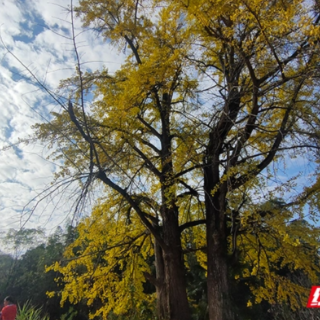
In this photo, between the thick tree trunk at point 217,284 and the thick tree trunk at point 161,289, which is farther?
the thick tree trunk at point 161,289

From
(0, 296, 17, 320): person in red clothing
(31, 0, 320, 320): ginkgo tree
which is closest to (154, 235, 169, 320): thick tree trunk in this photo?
(31, 0, 320, 320): ginkgo tree

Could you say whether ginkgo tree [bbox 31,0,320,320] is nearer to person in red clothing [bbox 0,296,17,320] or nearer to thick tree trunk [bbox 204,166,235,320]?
thick tree trunk [bbox 204,166,235,320]

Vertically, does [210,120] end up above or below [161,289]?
above

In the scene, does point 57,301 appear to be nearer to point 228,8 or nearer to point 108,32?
point 108,32

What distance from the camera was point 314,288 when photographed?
214 inches

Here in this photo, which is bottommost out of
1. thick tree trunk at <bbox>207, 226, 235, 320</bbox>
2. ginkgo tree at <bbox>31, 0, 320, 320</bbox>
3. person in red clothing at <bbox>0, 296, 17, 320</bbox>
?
person in red clothing at <bbox>0, 296, 17, 320</bbox>

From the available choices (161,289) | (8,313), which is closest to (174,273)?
(161,289)

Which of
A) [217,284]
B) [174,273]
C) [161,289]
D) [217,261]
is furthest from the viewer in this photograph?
[161,289]

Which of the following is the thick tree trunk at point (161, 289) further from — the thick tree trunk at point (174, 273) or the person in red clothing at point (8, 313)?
the person in red clothing at point (8, 313)

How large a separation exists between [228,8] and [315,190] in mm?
3084

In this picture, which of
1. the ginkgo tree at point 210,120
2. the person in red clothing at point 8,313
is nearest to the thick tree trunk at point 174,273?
the ginkgo tree at point 210,120

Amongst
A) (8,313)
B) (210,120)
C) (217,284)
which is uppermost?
(210,120)

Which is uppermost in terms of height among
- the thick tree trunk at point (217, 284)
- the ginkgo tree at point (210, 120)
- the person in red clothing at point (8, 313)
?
the ginkgo tree at point (210, 120)

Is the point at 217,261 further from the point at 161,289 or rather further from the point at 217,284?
the point at 161,289
